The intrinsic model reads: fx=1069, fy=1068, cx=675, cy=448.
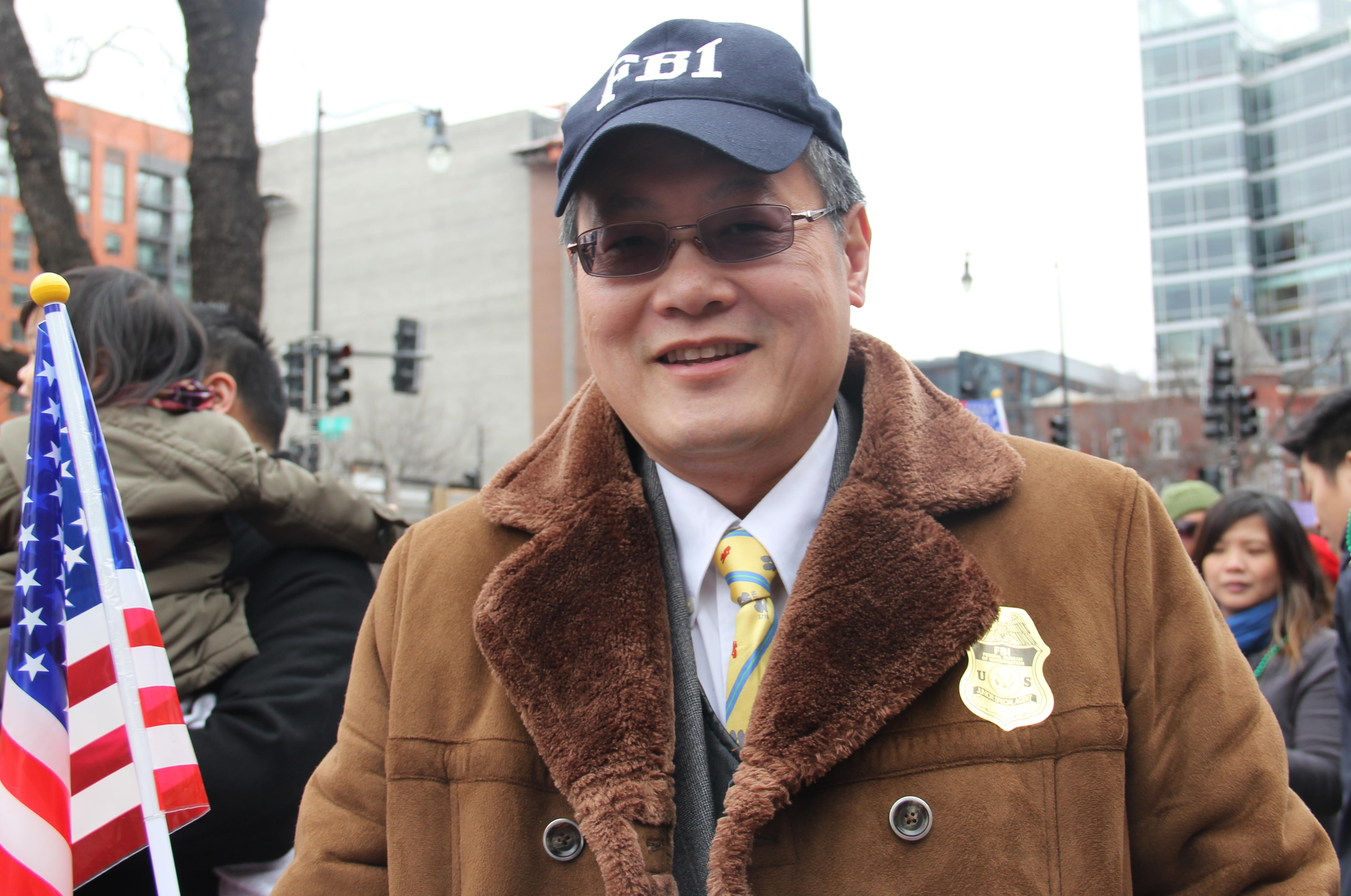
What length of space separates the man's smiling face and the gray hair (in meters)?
0.03

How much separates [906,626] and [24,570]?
1605 mm

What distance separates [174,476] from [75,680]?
0.71m

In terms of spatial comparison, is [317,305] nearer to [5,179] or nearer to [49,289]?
[49,289]

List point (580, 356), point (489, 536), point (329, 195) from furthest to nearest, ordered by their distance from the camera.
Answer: point (329, 195) < point (580, 356) < point (489, 536)

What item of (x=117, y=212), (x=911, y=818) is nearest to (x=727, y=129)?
(x=911, y=818)

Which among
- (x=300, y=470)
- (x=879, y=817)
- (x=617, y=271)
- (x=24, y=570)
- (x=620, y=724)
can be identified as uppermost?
(x=617, y=271)

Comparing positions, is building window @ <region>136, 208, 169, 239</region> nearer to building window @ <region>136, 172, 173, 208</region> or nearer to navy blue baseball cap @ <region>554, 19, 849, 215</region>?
building window @ <region>136, 172, 173, 208</region>

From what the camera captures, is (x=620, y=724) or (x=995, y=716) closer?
(x=995, y=716)

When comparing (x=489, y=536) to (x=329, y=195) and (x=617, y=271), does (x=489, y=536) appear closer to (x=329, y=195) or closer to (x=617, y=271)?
(x=617, y=271)

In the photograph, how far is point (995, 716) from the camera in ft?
5.72

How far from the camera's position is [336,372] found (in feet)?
56.6

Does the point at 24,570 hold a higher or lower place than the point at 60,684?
higher

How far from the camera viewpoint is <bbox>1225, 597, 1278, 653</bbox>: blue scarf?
427cm

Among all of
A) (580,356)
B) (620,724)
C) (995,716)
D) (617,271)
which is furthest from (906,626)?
(580,356)
